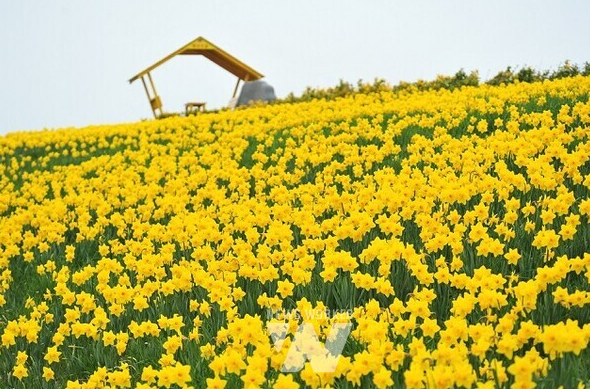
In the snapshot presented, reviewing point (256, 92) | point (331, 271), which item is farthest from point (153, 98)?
point (331, 271)

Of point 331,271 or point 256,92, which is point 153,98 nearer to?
point 256,92

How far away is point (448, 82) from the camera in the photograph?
65.4 feet

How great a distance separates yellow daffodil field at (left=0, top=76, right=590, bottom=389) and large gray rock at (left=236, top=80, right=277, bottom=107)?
15.2 m

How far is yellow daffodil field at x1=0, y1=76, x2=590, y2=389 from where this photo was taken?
11.4ft

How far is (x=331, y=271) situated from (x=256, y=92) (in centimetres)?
2293

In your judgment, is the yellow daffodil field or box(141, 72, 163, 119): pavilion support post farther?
box(141, 72, 163, 119): pavilion support post

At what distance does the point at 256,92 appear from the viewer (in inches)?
1067

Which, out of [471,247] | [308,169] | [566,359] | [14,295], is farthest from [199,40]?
[566,359]

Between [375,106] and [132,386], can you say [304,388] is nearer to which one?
[132,386]

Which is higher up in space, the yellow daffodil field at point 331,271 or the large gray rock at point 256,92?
the large gray rock at point 256,92

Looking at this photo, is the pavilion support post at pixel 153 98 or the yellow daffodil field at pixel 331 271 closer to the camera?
the yellow daffodil field at pixel 331 271

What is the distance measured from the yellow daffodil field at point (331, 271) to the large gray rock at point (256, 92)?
49.8ft

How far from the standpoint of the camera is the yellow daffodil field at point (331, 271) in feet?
11.4

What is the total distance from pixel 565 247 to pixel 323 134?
690 cm
